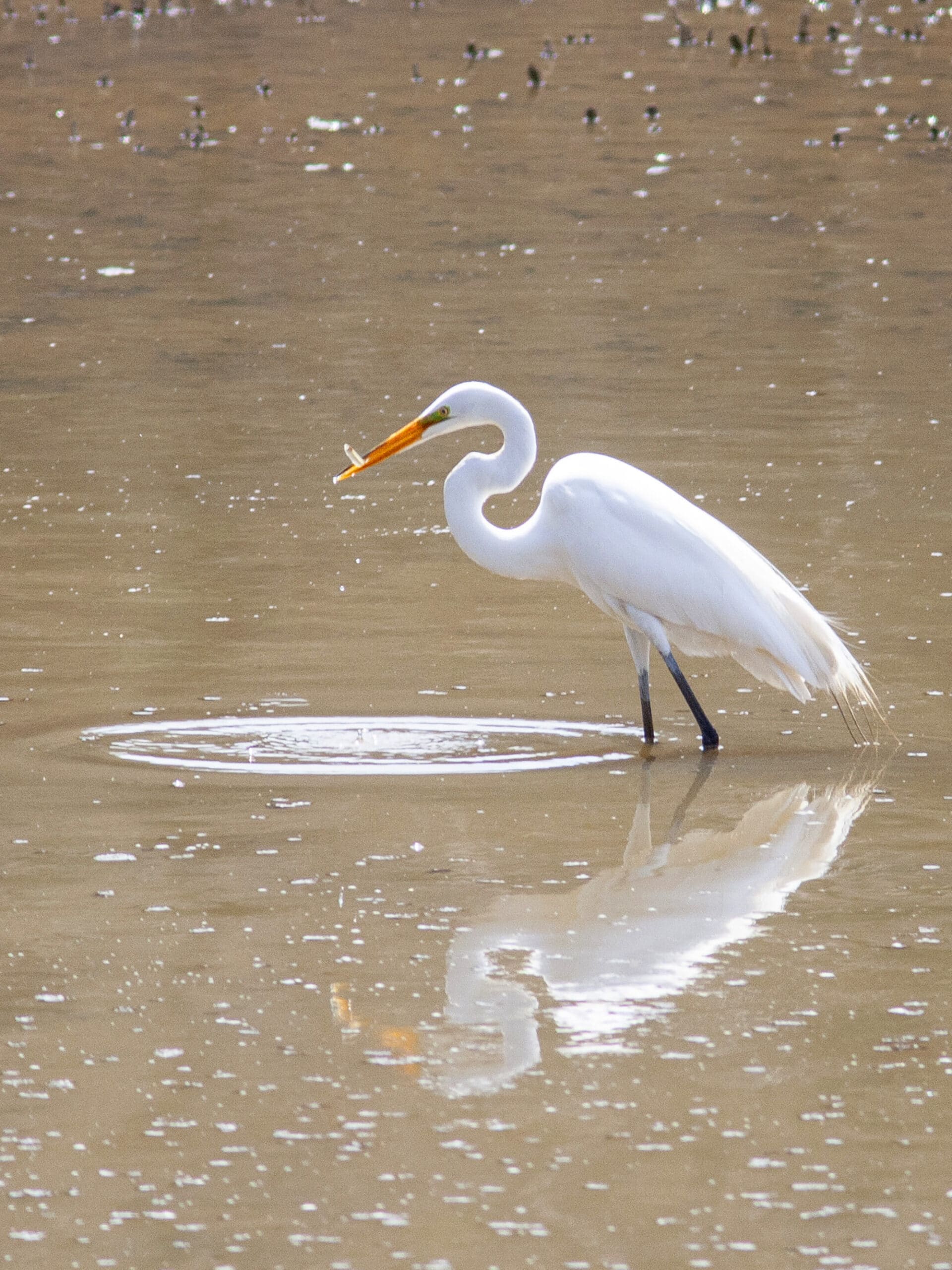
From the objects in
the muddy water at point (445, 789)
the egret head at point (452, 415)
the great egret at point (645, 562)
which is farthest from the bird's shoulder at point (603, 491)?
the muddy water at point (445, 789)

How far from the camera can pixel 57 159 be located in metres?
19.0

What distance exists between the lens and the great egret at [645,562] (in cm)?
620

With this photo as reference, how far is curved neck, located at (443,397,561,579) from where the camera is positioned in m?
6.48

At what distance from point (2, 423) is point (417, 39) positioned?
18208mm

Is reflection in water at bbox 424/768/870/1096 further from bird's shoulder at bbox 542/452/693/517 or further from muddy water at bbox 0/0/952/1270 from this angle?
bird's shoulder at bbox 542/452/693/517

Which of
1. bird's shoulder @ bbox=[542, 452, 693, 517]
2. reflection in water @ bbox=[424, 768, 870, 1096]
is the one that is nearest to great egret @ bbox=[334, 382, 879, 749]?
bird's shoulder @ bbox=[542, 452, 693, 517]

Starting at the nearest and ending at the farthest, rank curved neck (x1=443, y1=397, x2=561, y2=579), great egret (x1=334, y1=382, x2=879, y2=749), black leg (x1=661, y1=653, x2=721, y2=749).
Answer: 1. black leg (x1=661, y1=653, x2=721, y2=749)
2. great egret (x1=334, y1=382, x2=879, y2=749)
3. curved neck (x1=443, y1=397, x2=561, y2=579)

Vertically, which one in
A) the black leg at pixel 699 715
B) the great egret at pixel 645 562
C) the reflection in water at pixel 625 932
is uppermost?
the great egret at pixel 645 562

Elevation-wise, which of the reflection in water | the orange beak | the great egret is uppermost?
the orange beak

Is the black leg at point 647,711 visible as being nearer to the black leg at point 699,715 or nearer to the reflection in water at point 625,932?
the black leg at point 699,715

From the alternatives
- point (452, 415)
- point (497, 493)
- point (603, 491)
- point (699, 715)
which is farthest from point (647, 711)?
point (452, 415)

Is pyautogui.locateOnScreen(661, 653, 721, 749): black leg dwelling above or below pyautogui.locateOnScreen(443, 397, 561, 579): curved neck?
below

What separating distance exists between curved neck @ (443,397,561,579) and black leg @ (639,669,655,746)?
0.52 metres

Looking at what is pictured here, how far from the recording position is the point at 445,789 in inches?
225
